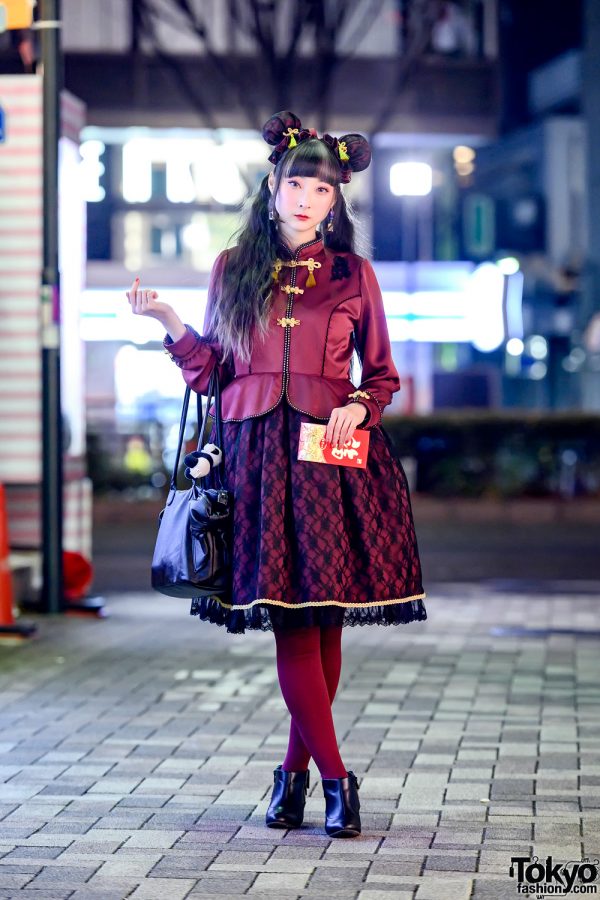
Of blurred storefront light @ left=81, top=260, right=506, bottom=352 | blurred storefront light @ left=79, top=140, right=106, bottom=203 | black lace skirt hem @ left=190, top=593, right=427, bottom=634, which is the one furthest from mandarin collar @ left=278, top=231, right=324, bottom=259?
blurred storefront light @ left=79, top=140, right=106, bottom=203

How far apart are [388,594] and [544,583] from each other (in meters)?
7.69

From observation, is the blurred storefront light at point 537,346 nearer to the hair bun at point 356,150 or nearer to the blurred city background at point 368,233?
the blurred city background at point 368,233

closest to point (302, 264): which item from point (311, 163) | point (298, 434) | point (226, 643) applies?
point (311, 163)

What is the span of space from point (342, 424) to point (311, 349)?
28cm

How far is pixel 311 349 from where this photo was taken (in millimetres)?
4512

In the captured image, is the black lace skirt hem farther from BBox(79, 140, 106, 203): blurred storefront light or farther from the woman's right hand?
BBox(79, 140, 106, 203): blurred storefront light

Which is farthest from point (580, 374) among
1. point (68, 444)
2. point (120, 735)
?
point (120, 735)

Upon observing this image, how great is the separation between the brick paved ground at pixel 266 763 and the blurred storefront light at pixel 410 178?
22.9m

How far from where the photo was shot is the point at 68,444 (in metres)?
10.1

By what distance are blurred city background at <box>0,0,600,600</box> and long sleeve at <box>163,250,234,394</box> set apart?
45cm

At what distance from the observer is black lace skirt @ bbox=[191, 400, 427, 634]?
4.36 meters

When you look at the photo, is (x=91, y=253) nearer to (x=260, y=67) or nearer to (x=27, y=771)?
(x=260, y=67)

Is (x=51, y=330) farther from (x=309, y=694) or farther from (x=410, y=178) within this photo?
(x=410, y=178)

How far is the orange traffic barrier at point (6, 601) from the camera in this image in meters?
8.46
